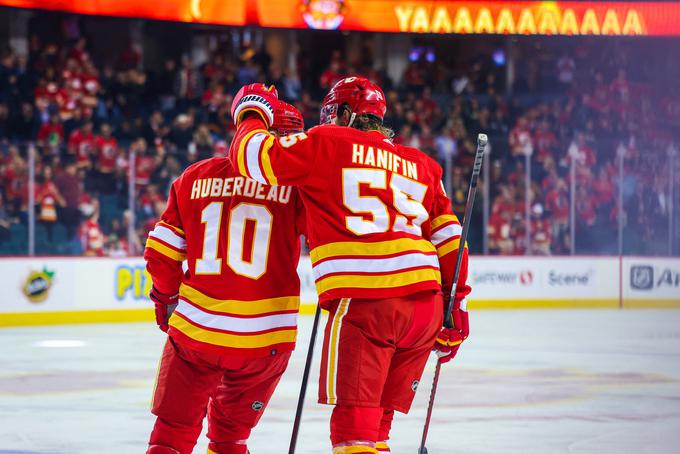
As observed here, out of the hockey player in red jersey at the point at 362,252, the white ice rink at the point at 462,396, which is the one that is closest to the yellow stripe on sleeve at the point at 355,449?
the hockey player in red jersey at the point at 362,252

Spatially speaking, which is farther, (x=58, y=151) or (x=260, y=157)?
(x=58, y=151)

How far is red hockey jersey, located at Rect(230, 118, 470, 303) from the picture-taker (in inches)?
135

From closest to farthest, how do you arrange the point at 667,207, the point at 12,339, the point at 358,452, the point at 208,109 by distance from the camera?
the point at 358,452
the point at 12,339
the point at 667,207
the point at 208,109

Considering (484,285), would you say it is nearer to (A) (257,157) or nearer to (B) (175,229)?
Answer: (B) (175,229)

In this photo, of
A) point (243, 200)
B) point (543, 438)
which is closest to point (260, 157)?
point (243, 200)

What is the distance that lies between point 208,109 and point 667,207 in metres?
7.17

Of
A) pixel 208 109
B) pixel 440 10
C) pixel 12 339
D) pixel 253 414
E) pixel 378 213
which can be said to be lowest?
pixel 12 339

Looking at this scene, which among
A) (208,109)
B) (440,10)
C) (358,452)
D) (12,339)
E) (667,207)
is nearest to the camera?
(358,452)

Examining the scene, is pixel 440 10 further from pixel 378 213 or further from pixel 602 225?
pixel 378 213

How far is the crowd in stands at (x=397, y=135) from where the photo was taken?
1293 centimetres

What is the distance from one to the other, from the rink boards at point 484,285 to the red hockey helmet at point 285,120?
A: 9035 mm

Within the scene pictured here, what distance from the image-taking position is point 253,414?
12.1ft

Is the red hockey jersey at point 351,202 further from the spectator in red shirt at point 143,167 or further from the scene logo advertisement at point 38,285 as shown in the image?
the spectator in red shirt at point 143,167

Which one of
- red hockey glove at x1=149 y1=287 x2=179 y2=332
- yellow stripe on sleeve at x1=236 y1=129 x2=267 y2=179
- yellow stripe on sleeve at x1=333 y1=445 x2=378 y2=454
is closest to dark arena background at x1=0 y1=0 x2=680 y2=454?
red hockey glove at x1=149 y1=287 x2=179 y2=332
